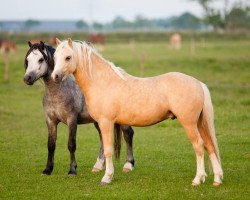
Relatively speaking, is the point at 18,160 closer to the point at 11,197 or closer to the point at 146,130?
the point at 11,197

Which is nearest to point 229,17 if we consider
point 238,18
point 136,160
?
point 238,18

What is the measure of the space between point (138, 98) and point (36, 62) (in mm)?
2115

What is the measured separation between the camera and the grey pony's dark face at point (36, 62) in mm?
10086

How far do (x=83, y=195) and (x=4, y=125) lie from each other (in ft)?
31.8

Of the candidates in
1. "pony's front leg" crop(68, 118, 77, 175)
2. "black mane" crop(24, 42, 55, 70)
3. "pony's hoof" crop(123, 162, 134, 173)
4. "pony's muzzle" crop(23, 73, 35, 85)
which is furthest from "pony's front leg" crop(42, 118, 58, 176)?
"pony's hoof" crop(123, 162, 134, 173)

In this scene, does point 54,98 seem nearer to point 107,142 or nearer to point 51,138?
point 51,138

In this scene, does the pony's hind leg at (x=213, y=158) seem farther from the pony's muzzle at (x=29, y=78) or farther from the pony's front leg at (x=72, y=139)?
the pony's muzzle at (x=29, y=78)

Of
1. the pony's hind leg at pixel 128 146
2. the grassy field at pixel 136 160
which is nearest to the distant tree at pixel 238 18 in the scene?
the grassy field at pixel 136 160

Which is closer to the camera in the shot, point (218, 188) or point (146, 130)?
point (218, 188)

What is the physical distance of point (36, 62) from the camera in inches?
399

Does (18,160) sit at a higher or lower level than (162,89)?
lower

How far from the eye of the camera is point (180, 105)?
893 cm

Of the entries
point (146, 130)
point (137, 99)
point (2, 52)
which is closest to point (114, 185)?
point (137, 99)

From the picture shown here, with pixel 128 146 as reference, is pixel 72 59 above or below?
above
